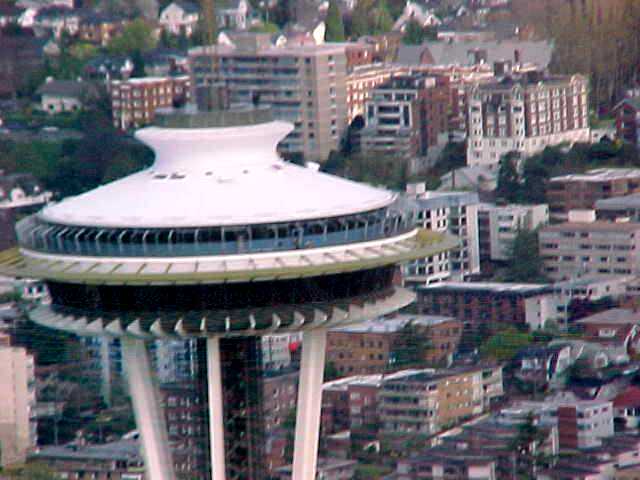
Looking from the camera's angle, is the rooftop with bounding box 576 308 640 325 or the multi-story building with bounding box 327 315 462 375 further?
the rooftop with bounding box 576 308 640 325

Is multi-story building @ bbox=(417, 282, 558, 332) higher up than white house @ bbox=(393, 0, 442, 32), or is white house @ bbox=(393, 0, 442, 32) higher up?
multi-story building @ bbox=(417, 282, 558, 332)

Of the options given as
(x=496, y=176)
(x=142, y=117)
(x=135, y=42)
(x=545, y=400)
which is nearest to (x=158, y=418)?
(x=545, y=400)

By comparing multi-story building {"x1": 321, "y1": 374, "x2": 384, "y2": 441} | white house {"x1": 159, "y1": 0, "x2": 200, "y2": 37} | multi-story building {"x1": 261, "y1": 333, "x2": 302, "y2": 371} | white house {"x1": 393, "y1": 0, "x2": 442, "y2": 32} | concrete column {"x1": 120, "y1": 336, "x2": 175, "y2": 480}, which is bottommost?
white house {"x1": 393, "y1": 0, "x2": 442, "y2": 32}

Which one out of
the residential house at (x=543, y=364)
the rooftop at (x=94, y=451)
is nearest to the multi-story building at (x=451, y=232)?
the residential house at (x=543, y=364)

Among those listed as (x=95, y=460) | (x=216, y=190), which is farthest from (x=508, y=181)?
(x=216, y=190)

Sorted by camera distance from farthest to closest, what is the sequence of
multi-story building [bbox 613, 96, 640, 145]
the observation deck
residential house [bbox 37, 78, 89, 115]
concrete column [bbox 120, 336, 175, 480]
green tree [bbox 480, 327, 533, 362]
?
residential house [bbox 37, 78, 89, 115]
multi-story building [bbox 613, 96, 640, 145]
green tree [bbox 480, 327, 533, 362]
concrete column [bbox 120, 336, 175, 480]
the observation deck

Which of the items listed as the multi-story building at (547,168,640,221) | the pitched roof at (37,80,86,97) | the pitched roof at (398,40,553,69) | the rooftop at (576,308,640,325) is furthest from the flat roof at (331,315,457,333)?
the pitched roof at (37,80,86,97)

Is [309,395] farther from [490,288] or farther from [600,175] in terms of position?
[600,175]

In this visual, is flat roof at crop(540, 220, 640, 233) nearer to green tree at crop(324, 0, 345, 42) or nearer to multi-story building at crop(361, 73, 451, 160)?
Result: multi-story building at crop(361, 73, 451, 160)

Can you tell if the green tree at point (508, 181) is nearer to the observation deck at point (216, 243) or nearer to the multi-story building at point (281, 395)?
the multi-story building at point (281, 395)
